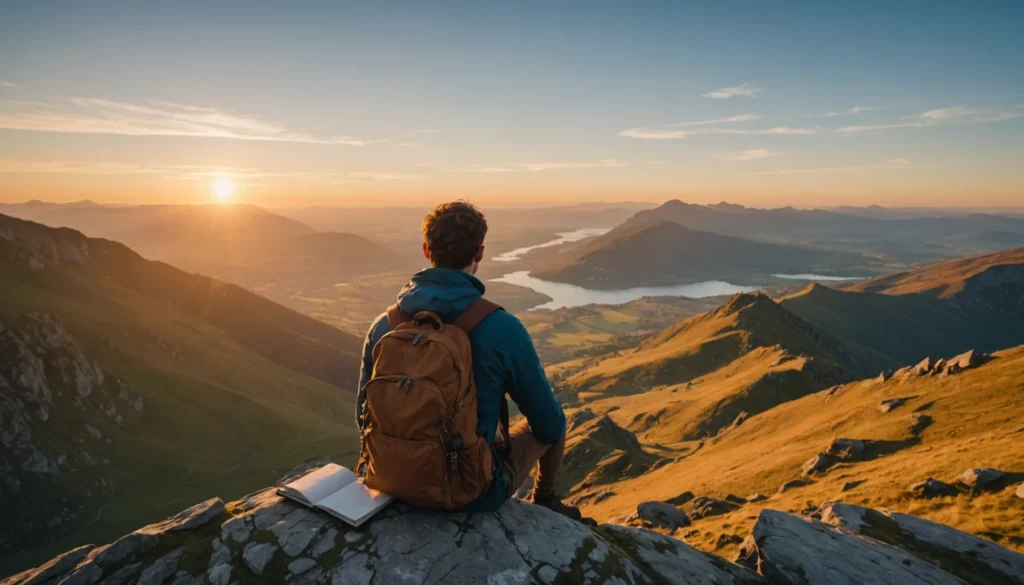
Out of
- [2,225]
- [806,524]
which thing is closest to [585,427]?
[806,524]

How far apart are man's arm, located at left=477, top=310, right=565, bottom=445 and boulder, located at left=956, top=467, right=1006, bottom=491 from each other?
2371 centimetres

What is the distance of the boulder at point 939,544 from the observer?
12.3m

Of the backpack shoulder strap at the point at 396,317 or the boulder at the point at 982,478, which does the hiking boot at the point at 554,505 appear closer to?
the backpack shoulder strap at the point at 396,317

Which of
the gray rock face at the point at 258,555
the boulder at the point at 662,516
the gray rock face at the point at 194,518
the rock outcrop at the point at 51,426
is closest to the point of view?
the gray rock face at the point at 258,555

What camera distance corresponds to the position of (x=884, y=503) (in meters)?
22.3

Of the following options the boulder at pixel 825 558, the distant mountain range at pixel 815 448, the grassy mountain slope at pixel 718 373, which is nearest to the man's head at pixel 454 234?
the boulder at pixel 825 558

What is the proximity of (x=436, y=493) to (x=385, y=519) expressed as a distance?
1422 mm

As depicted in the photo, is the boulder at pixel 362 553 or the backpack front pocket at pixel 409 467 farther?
the boulder at pixel 362 553

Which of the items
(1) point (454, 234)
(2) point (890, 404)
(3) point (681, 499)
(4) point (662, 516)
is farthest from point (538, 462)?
(2) point (890, 404)

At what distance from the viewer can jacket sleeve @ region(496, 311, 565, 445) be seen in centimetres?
740

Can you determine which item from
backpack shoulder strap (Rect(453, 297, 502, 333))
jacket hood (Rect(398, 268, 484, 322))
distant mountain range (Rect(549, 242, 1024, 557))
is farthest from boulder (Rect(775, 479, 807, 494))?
jacket hood (Rect(398, 268, 484, 322))

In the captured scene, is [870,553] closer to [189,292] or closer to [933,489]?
[933,489]

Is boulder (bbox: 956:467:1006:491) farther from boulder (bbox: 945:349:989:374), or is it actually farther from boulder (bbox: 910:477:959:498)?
boulder (bbox: 945:349:989:374)

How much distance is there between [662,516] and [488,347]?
21577mm
